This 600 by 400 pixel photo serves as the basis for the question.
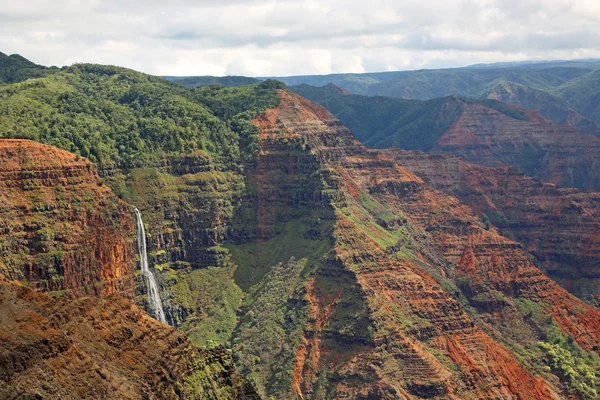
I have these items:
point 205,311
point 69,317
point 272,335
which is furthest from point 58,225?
point 69,317

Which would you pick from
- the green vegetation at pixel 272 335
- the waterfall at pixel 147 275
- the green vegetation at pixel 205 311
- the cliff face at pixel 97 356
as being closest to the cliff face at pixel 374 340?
the green vegetation at pixel 272 335

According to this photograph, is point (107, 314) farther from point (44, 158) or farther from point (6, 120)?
point (6, 120)

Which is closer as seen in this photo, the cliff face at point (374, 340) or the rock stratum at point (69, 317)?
the rock stratum at point (69, 317)

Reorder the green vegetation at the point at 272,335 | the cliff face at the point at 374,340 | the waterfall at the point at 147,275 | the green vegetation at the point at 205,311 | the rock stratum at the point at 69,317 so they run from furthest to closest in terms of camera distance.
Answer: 1. the green vegetation at the point at 205,311
2. the waterfall at the point at 147,275
3. the green vegetation at the point at 272,335
4. the cliff face at the point at 374,340
5. the rock stratum at the point at 69,317

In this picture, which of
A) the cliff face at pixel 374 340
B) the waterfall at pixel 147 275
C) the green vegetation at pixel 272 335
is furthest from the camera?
the waterfall at pixel 147 275

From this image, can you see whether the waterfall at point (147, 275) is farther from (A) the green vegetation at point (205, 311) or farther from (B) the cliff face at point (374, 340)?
(B) the cliff face at point (374, 340)

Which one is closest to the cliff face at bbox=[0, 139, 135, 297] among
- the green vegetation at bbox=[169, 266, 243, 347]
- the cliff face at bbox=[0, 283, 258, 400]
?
the green vegetation at bbox=[169, 266, 243, 347]
